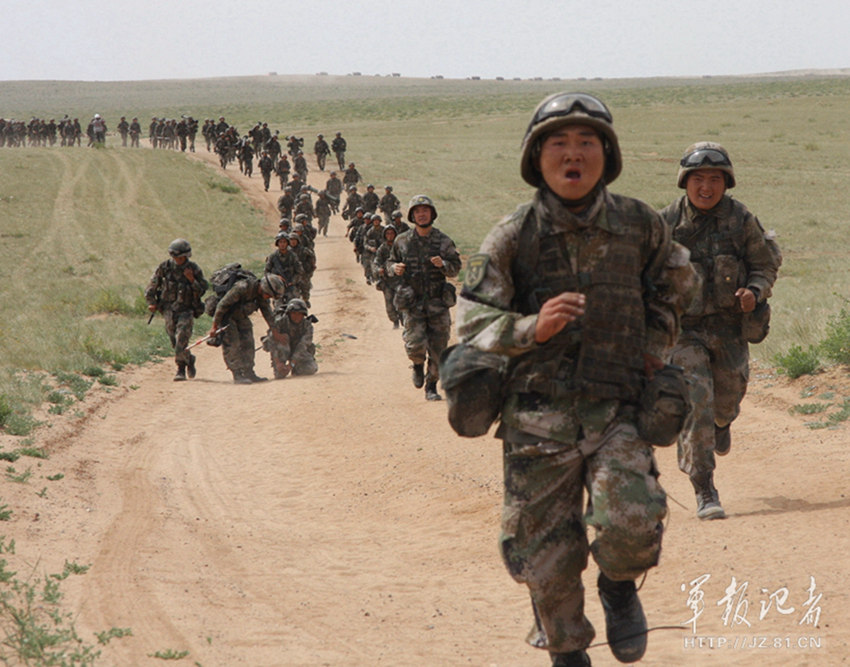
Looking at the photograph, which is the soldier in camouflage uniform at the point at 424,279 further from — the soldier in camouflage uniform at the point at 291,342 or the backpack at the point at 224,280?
the backpack at the point at 224,280

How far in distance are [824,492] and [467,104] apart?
317 ft

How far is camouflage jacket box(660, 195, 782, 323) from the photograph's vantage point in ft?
20.7

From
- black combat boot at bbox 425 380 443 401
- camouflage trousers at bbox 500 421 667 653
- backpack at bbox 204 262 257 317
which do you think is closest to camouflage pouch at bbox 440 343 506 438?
camouflage trousers at bbox 500 421 667 653

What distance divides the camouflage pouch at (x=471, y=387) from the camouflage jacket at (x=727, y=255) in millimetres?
3125

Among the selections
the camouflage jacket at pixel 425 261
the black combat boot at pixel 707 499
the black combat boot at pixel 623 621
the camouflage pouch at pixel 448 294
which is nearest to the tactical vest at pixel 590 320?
the black combat boot at pixel 623 621

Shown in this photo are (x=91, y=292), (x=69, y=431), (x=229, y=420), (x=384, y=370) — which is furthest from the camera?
(x=91, y=292)

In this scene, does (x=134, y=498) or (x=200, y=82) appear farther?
(x=200, y=82)

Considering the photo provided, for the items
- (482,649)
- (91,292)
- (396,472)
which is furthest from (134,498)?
(91,292)

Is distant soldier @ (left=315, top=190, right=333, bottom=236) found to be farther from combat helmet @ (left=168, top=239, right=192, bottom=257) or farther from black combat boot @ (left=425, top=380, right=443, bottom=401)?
black combat boot @ (left=425, top=380, right=443, bottom=401)

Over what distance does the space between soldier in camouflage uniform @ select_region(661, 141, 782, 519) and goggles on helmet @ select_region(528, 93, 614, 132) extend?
111 inches

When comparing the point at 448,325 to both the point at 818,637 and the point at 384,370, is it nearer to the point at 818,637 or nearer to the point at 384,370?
the point at 384,370

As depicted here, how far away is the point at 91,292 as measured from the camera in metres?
23.1

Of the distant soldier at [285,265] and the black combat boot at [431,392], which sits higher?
the distant soldier at [285,265]

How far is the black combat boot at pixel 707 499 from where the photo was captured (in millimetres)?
6262
